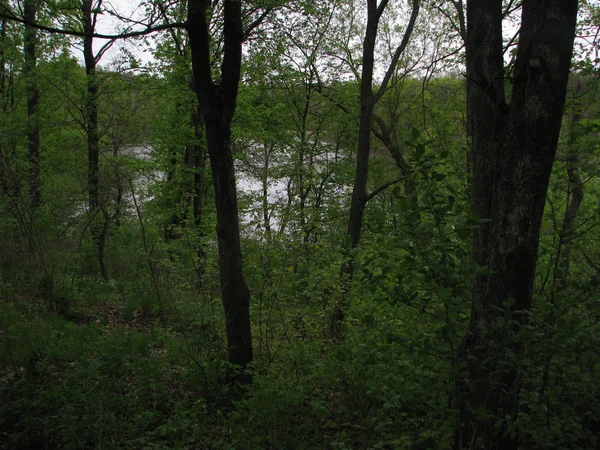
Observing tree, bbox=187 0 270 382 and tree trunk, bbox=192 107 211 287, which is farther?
tree trunk, bbox=192 107 211 287

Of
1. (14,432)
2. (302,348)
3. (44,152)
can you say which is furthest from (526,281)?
(44,152)

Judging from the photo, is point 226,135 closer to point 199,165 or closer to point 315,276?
point 315,276

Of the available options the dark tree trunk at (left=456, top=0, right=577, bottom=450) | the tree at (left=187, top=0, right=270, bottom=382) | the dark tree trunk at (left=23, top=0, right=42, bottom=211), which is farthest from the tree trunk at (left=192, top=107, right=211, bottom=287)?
the dark tree trunk at (left=456, top=0, right=577, bottom=450)

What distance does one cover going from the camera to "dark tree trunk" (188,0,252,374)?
520 cm

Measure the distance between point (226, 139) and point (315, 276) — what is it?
2421mm

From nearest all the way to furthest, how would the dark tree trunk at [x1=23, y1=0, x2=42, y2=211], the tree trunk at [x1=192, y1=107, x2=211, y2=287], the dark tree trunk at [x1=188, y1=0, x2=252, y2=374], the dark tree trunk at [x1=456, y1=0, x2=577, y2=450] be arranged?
the dark tree trunk at [x1=456, y1=0, x2=577, y2=450] → the dark tree trunk at [x1=188, y1=0, x2=252, y2=374] → the dark tree trunk at [x1=23, y1=0, x2=42, y2=211] → the tree trunk at [x1=192, y1=107, x2=211, y2=287]

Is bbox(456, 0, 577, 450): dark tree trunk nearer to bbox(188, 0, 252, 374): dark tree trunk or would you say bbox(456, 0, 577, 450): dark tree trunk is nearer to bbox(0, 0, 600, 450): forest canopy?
bbox(0, 0, 600, 450): forest canopy

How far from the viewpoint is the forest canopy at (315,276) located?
2.85 metres

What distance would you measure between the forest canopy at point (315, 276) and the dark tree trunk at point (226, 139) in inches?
0.9

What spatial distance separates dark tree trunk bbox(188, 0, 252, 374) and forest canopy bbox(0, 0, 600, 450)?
24 mm

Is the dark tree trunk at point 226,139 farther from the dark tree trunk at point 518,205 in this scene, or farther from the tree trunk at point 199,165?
the tree trunk at point 199,165

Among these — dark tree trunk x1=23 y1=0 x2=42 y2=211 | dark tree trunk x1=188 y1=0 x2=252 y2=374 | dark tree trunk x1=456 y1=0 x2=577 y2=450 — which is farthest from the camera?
dark tree trunk x1=23 y1=0 x2=42 y2=211

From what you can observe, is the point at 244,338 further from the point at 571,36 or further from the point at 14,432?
the point at 571,36

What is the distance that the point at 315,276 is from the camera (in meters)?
6.62
